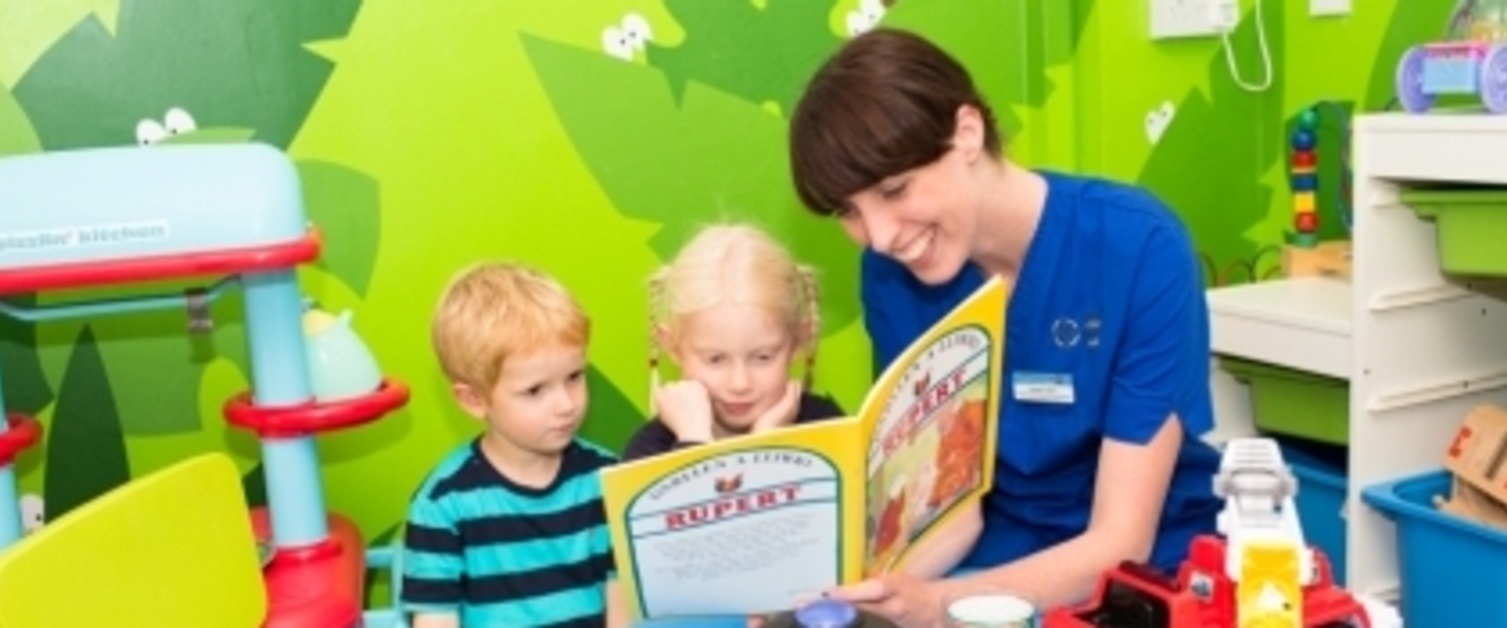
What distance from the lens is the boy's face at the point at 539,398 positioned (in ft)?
4.99

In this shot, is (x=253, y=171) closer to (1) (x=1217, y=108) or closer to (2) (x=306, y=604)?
(2) (x=306, y=604)

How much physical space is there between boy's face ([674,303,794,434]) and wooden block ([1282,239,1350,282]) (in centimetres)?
119

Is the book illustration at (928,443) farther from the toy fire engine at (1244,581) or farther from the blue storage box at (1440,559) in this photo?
the blue storage box at (1440,559)

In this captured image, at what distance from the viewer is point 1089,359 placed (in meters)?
1.51

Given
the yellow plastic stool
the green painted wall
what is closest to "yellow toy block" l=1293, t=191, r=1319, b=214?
the green painted wall

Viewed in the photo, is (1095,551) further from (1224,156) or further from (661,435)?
(1224,156)

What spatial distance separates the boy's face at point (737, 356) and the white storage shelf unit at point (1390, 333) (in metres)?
0.92

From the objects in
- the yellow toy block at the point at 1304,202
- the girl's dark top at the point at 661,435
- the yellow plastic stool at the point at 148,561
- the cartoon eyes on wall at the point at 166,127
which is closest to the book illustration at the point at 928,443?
the girl's dark top at the point at 661,435

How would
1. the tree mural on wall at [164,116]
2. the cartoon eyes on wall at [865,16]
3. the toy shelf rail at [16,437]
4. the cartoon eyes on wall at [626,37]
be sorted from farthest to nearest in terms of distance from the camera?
the cartoon eyes on wall at [865,16] → the cartoon eyes on wall at [626,37] → the tree mural on wall at [164,116] → the toy shelf rail at [16,437]

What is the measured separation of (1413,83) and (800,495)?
47.6 inches

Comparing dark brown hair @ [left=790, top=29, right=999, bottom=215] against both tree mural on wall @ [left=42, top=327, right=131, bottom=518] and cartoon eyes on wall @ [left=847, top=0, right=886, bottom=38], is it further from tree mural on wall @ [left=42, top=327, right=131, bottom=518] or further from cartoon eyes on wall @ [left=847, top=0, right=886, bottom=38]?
tree mural on wall @ [left=42, top=327, right=131, bottom=518]

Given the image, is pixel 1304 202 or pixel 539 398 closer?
pixel 539 398

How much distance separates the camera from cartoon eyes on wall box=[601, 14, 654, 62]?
203 cm

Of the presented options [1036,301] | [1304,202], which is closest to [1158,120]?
[1304,202]
